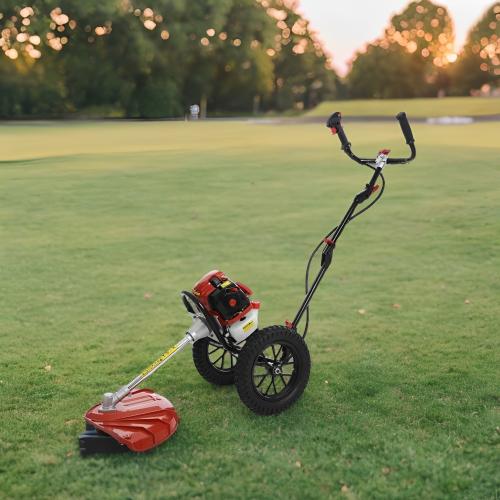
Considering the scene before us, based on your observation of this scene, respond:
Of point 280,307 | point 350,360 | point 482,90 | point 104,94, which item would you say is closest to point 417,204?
point 280,307

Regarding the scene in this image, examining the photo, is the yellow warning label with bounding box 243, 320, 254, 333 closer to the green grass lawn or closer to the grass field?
the grass field

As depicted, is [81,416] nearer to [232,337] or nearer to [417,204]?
[232,337]

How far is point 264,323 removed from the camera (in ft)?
18.1

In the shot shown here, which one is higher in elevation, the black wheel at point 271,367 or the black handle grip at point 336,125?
the black handle grip at point 336,125

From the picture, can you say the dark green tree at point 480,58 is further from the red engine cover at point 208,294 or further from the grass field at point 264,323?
the red engine cover at point 208,294

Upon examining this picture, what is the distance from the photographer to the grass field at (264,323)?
3.28 metres

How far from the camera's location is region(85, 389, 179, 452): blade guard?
336 centimetres

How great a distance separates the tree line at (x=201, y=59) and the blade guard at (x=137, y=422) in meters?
7.41

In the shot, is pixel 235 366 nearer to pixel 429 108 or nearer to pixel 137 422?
pixel 137 422

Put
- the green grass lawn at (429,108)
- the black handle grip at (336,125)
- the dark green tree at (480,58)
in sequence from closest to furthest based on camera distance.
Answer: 1. the black handle grip at (336,125)
2. the green grass lawn at (429,108)
3. the dark green tree at (480,58)

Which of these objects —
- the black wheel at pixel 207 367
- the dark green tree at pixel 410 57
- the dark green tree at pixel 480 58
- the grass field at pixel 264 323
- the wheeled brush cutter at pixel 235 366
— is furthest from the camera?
the dark green tree at pixel 410 57

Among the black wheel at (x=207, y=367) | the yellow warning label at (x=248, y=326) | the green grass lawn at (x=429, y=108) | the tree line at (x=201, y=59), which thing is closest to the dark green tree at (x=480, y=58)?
the tree line at (x=201, y=59)

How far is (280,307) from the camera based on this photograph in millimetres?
5949

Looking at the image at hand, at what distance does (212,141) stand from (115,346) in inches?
721
